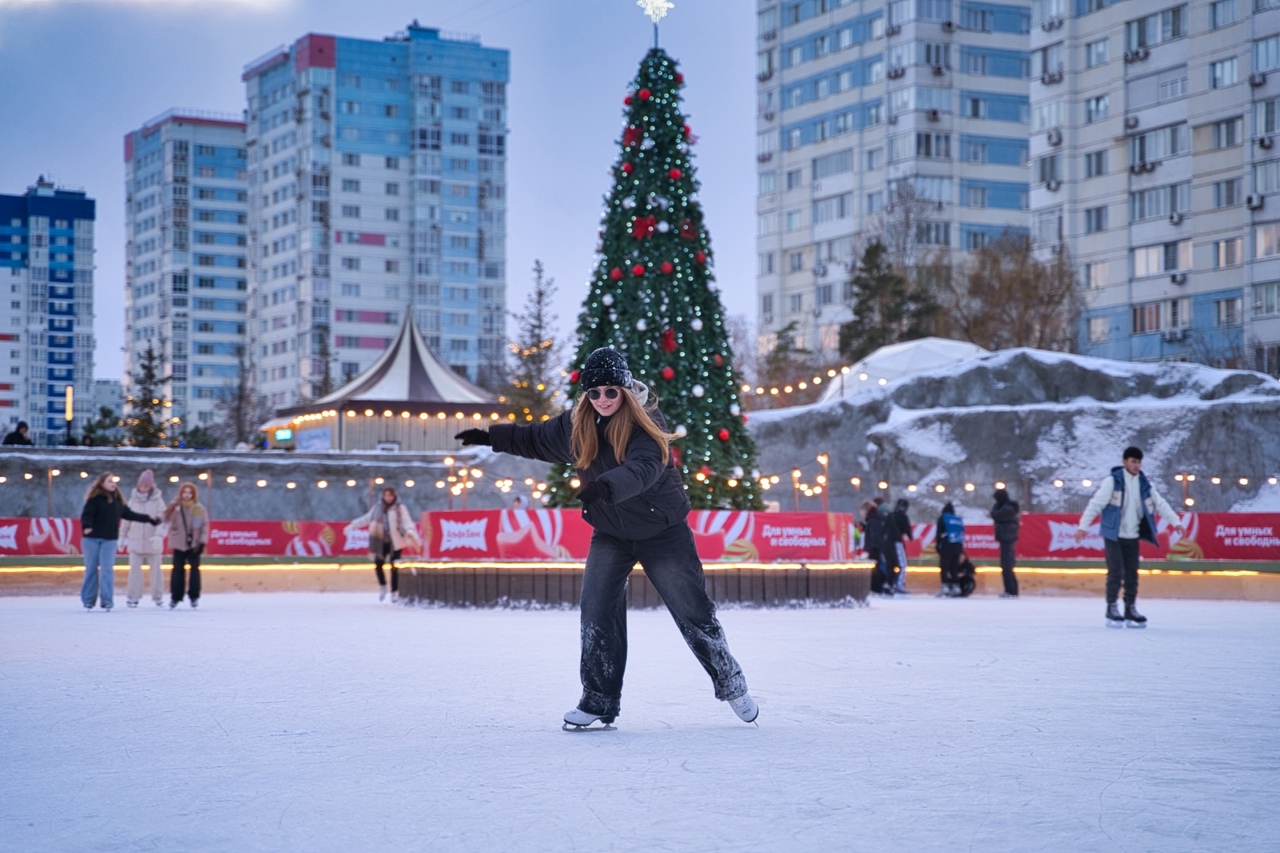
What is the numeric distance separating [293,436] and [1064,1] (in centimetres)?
3719

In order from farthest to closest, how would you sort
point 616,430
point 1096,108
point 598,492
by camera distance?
1. point 1096,108
2. point 616,430
3. point 598,492

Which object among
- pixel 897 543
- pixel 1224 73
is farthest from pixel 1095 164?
pixel 897 543

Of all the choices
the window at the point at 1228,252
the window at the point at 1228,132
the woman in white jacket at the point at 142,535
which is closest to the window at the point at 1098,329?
the window at the point at 1228,252

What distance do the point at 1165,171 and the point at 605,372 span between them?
5921 centimetres

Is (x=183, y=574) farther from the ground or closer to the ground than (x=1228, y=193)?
closer to the ground

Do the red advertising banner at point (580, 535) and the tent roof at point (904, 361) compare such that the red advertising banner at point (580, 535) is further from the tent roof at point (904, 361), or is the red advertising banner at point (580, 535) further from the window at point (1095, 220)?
the window at point (1095, 220)

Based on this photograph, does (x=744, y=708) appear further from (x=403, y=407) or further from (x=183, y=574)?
(x=403, y=407)

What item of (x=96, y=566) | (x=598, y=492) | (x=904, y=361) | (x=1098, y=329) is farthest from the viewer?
(x=1098, y=329)

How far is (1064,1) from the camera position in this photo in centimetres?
6631

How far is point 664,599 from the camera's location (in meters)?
7.33

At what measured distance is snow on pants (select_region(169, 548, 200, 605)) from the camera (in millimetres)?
19828

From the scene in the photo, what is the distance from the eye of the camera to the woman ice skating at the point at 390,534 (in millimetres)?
21734

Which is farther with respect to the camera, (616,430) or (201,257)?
(201,257)

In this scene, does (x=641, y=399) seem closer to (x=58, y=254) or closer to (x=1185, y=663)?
(x=1185, y=663)
